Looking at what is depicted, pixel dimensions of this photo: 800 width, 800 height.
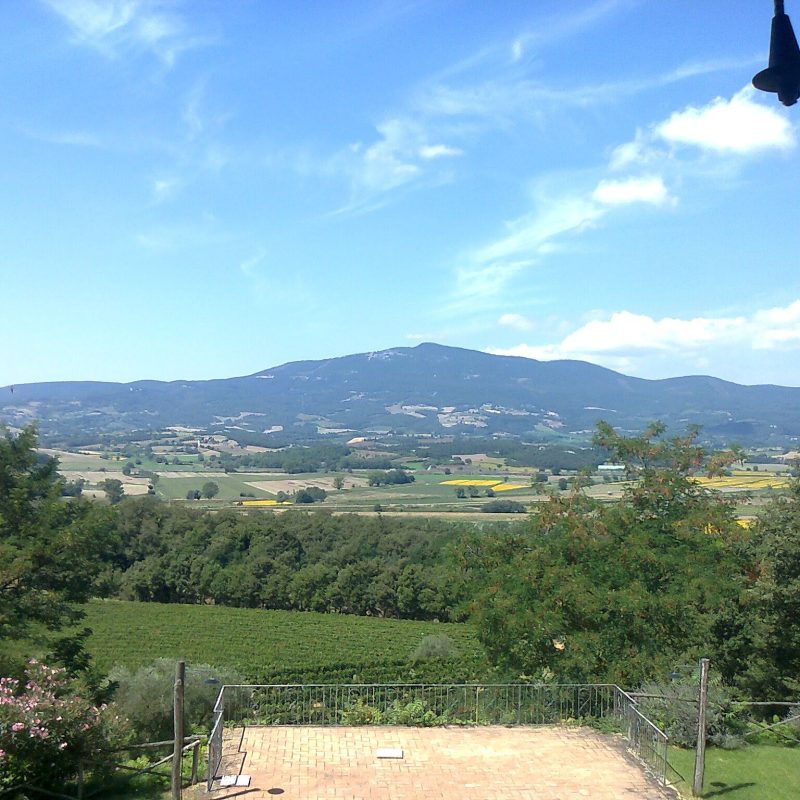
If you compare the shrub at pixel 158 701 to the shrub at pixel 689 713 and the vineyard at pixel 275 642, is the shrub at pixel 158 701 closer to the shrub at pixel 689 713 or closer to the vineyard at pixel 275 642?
the shrub at pixel 689 713

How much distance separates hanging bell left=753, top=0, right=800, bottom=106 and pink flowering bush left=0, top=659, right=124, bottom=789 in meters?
8.84

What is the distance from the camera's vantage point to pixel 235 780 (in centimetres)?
947

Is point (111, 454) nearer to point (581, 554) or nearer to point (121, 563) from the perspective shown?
point (121, 563)

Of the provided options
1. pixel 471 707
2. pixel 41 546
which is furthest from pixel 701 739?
pixel 41 546

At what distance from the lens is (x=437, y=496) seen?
366 feet

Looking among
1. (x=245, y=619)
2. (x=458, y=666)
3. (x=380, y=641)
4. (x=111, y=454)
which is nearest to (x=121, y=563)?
(x=245, y=619)

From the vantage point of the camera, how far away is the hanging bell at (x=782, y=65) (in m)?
3.83

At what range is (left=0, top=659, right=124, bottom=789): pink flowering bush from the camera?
26.2 ft

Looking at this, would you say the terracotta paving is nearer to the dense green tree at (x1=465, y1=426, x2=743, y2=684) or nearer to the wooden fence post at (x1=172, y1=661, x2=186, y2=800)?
the wooden fence post at (x1=172, y1=661, x2=186, y2=800)

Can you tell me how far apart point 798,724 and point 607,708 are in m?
2.98

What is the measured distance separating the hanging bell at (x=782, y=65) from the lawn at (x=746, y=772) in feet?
29.2

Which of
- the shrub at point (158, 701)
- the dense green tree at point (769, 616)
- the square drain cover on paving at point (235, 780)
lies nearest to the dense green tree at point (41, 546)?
the shrub at point (158, 701)

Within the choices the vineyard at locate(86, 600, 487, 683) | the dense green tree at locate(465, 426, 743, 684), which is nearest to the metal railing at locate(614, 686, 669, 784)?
the dense green tree at locate(465, 426, 743, 684)

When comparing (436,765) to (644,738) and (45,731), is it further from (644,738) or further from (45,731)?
(45,731)
